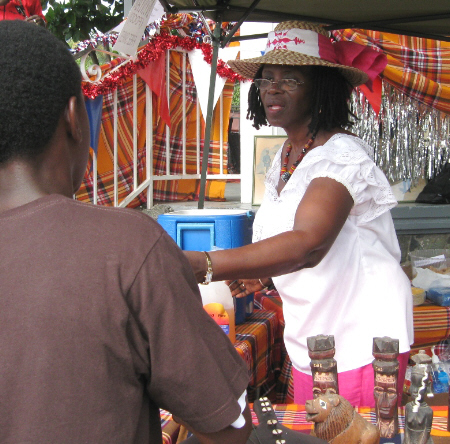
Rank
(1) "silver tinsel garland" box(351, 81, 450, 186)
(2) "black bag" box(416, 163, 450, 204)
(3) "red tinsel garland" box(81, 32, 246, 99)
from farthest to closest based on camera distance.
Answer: (2) "black bag" box(416, 163, 450, 204), (3) "red tinsel garland" box(81, 32, 246, 99), (1) "silver tinsel garland" box(351, 81, 450, 186)

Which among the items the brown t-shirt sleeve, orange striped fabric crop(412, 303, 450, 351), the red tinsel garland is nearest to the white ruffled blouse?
the brown t-shirt sleeve

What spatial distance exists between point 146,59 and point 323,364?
348 cm

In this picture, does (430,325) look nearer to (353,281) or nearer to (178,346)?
(353,281)

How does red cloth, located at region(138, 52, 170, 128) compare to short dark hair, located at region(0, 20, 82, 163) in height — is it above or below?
above

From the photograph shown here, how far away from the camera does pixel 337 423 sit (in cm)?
128

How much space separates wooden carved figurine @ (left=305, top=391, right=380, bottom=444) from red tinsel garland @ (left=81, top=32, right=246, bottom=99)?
3.19 metres

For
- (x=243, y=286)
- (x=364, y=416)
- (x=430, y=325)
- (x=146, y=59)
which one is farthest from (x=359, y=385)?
(x=146, y=59)

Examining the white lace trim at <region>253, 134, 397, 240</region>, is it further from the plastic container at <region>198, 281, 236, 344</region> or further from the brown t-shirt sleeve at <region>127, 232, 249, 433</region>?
the brown t-shirt sleeve at <region>127, 232, 249, 433</region>

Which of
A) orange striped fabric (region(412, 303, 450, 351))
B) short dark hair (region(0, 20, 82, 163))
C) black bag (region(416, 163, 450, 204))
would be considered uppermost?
short dark hair (region(0, 20, 82, 163))

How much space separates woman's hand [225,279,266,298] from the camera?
Answer: 2.08 meters

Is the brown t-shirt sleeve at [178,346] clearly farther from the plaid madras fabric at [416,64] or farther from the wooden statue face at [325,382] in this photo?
the plaid madras fabric at [416,64]

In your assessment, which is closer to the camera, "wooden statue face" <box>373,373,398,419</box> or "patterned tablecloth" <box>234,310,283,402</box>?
"wooden statue face" <box>373,373,398,419</box>

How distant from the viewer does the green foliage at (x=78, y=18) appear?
17.6 ft

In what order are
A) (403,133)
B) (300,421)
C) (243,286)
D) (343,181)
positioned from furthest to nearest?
(403,133) → (243,286) → (343,181) → (300,421)
